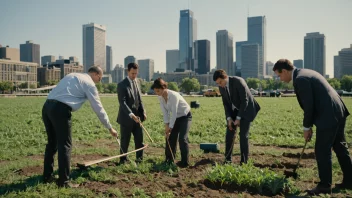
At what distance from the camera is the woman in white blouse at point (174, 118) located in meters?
7.38

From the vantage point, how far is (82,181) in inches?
248

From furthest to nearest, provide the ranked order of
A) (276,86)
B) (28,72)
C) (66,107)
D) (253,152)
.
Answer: (28,72) → (276,86) → (253,152) → (66,107)

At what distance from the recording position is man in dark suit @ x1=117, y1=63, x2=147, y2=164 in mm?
7684

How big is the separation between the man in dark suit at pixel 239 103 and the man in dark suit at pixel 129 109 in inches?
82.2

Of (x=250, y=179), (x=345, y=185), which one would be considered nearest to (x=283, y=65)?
(x=250, y=179)

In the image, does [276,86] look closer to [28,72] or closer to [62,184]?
[28,72]

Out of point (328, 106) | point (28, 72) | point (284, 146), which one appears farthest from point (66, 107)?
point (28, 72)

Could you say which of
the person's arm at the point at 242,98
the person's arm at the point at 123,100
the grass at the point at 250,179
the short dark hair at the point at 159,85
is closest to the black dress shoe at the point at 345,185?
the grass at the point at 250,179

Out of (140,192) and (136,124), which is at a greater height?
(136,124)

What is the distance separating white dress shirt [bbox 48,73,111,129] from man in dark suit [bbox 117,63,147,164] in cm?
163

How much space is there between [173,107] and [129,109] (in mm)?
1100

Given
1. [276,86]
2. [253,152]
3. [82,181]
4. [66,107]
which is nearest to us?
[66,107]

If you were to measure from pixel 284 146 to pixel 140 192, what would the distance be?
6537 mm

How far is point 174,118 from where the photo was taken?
294 inches
